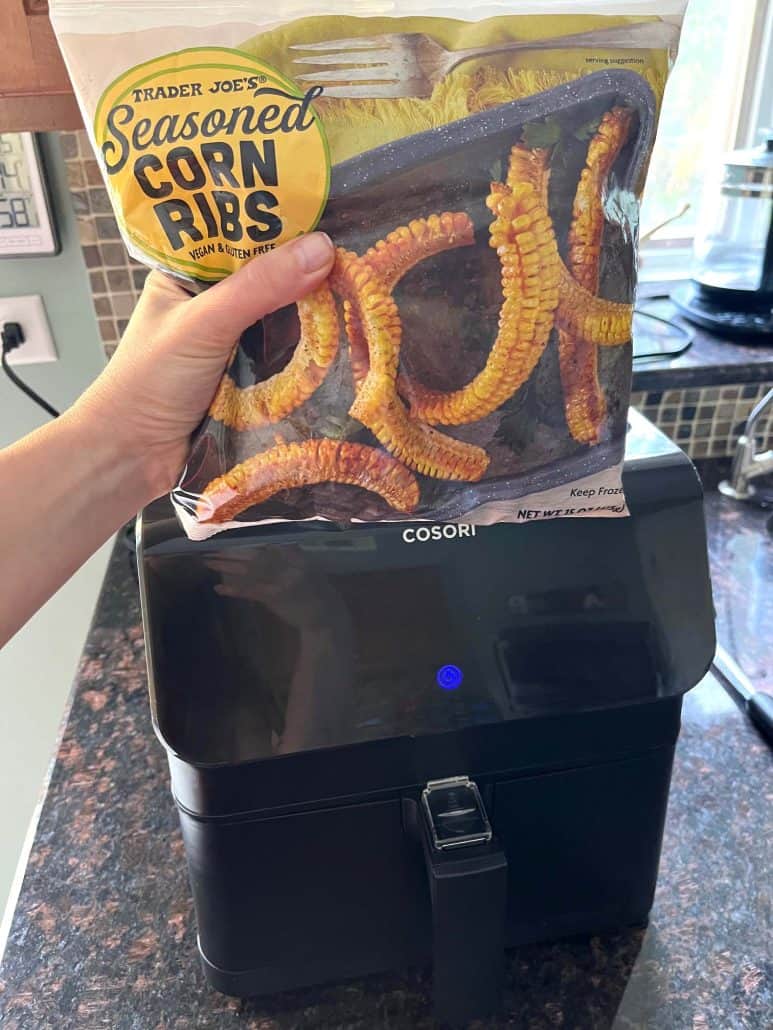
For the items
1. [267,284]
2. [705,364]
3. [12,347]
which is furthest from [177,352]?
[705,364]

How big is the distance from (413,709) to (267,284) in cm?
24

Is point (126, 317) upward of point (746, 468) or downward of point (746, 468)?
upward

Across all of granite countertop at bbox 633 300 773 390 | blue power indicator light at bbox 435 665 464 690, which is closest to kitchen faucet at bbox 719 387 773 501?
granite countertop at bbox 633 300 773 390

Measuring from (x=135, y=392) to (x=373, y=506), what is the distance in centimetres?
16

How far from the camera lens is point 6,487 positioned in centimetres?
49

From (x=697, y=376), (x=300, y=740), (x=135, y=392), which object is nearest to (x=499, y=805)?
(x=300, y=740)

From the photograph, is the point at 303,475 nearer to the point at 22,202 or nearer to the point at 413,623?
the point at 413,623

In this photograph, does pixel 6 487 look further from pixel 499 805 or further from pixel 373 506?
pixel 499 805

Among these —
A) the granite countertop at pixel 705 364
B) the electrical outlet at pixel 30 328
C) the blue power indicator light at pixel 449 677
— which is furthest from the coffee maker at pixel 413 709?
the electrical outlet at pixel 30 328

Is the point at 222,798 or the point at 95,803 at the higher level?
the point at 222,798

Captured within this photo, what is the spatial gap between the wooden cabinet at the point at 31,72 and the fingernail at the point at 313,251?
0.15m

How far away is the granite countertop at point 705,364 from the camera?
1.01 m

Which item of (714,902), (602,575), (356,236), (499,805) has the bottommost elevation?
(714,902)

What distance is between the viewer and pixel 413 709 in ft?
1.56
